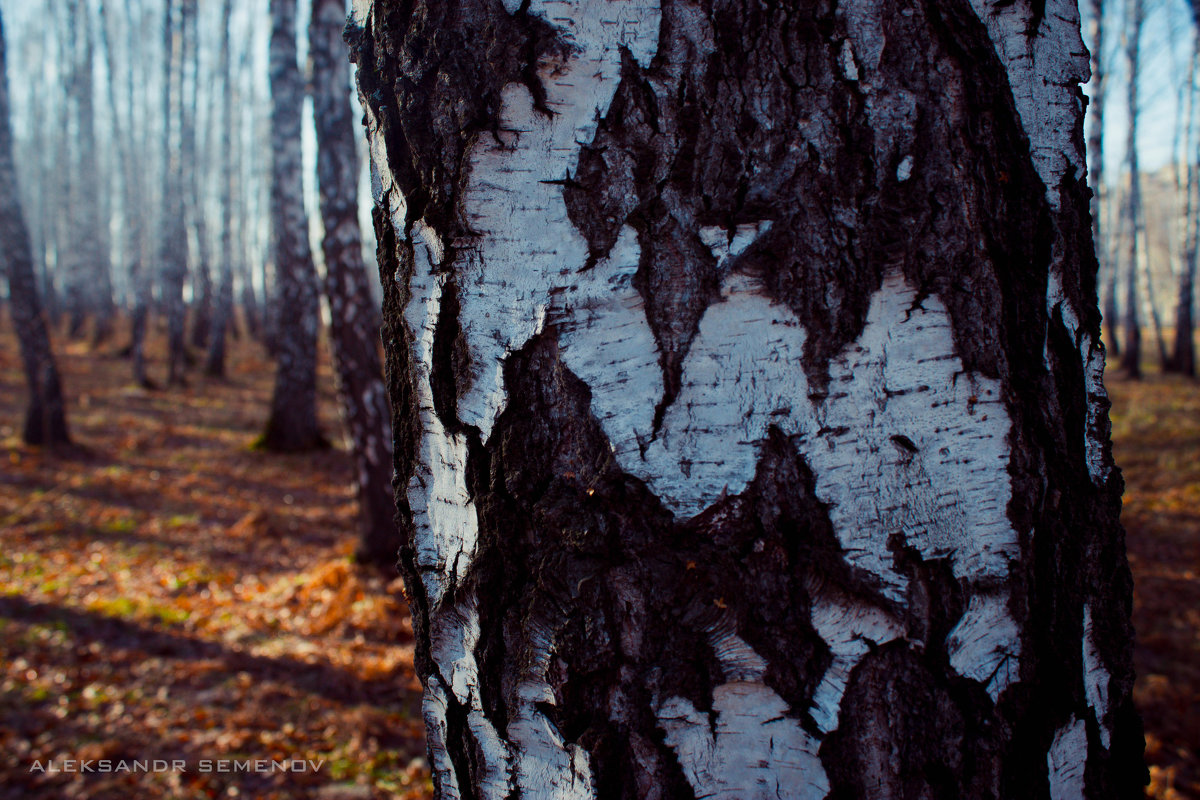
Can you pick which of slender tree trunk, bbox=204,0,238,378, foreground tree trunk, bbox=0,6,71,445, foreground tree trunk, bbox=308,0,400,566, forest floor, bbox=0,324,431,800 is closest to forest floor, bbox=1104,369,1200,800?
forest floor, bbox=0,324,431,800

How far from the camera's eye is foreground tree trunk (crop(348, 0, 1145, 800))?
0.72 m

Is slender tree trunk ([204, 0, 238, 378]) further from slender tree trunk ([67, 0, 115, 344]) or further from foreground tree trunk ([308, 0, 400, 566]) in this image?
foreground tree trunk ([308, 0, 400, 566])

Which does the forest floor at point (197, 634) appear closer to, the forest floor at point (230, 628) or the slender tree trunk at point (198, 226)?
the forest floor at point (230, 628)

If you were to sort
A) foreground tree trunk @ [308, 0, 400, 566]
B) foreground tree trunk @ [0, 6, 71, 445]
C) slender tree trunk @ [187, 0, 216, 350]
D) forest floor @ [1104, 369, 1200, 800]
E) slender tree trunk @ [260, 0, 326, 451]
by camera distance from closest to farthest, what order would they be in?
forest floor @ [1104, 369, 1200, 800] → foreground tree trunk @ [308, 0, 400, 566] → foreground tree trunk @ [0, 6, 71, 445] → slender tree trunk @ [260, 0, 326, 451] → slender tree trunk @ [187, 0, 216, 350]

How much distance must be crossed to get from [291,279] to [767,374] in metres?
8.69

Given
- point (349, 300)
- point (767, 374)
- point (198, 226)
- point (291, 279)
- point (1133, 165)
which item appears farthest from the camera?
point (198, 226)

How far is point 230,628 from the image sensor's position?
13.8 feet

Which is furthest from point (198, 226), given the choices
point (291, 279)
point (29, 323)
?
point (291, 279)

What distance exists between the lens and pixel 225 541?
5703 millimetres

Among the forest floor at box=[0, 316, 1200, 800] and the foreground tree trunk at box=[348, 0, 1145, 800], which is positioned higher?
the foreground tree trunk at box=[348, 0, 1145, 800]

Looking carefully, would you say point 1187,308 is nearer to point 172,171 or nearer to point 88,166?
point 172,171

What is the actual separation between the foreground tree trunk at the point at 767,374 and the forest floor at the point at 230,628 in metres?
2.57

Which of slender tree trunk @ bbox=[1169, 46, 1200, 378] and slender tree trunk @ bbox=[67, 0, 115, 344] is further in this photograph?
slender tree trunk @ bbox=[67, 0, 115, 344]

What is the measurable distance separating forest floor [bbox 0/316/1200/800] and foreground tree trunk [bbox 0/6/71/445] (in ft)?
1.18
